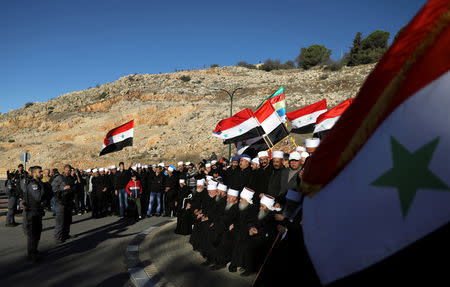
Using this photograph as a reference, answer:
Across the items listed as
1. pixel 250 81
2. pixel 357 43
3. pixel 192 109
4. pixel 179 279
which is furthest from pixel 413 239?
pixel 357 43

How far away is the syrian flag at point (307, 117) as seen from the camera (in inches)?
458

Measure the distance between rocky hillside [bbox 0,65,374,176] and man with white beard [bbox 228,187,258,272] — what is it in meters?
33.0

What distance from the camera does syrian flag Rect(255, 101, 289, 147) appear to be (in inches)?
381

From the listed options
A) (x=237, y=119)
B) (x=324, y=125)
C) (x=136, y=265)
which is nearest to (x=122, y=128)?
(x=237, y=119)

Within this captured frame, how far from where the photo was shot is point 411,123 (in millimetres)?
1737

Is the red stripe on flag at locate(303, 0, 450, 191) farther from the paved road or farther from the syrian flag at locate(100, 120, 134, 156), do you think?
the syrian flag at locate(100, 120, 134, 156)

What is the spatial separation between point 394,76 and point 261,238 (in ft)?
14.8

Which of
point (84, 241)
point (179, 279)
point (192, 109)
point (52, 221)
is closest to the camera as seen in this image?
point (179, 279)

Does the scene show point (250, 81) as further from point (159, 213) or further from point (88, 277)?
point (88, 277)

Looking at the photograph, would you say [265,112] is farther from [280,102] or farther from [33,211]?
[33,211]

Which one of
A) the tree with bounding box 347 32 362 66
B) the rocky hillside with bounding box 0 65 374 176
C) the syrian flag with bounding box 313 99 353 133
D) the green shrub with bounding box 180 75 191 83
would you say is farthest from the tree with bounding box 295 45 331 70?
the syrian flag with bounding box 313 99 353 133

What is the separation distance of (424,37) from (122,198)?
12.7 metres

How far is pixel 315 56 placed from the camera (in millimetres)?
86750

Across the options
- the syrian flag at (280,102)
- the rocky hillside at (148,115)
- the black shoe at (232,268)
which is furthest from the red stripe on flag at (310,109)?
the rocky hillside at (148,115)
